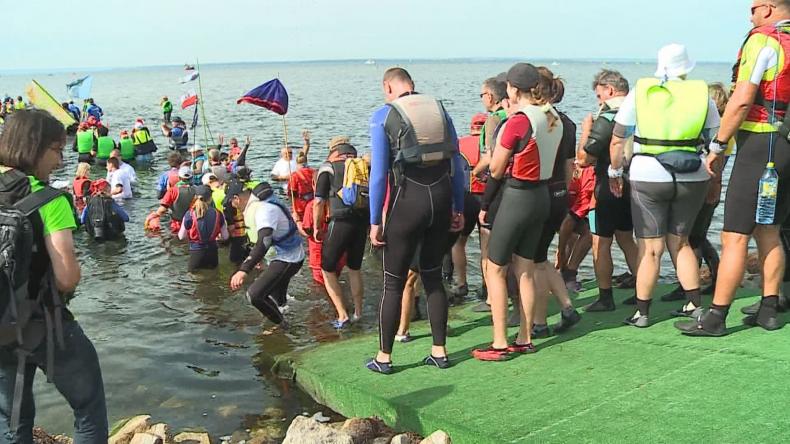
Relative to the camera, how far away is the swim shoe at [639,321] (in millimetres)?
5633

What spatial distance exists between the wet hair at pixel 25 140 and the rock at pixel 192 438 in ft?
8.18

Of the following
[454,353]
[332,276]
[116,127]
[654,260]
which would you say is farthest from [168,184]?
[116,127]

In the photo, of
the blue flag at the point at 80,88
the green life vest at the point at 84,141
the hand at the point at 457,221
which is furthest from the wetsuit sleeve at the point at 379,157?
the blue flag at the point at 80,88

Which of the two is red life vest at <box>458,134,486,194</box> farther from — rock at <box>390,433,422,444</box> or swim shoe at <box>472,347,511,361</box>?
rock at <box>390,433,422,444</box>

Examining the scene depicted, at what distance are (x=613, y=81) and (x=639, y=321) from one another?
2.02 m

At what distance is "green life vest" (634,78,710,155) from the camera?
200 inches

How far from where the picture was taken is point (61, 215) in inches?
126

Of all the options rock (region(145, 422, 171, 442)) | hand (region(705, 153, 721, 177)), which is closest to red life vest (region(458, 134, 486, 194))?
hand (region(705, 153, 721, 177))

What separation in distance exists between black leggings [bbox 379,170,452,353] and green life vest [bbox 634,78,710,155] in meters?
1.57

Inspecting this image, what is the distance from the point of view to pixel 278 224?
7.25 m

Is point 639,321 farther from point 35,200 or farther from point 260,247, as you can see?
point 35,200

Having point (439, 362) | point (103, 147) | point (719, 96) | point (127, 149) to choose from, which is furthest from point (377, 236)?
point (127, 149)

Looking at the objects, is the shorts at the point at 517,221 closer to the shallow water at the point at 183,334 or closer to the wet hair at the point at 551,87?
the wet hair at the point at 551,87

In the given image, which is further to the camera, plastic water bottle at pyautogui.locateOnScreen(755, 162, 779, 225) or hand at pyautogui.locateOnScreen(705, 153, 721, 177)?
hand at pyautogui.locateOnScreen(705, 153, 721, 177)
